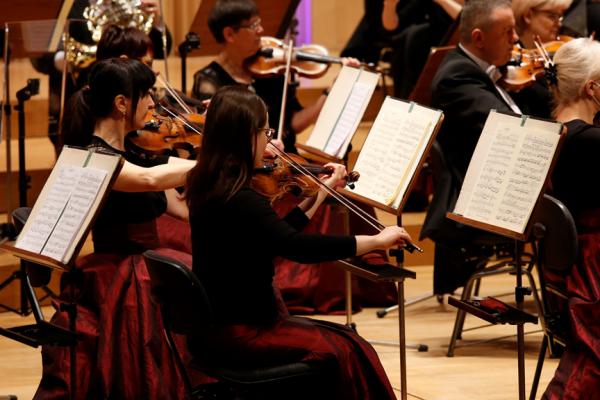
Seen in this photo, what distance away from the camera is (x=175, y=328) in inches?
110

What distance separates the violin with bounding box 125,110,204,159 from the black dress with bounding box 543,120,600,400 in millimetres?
1150

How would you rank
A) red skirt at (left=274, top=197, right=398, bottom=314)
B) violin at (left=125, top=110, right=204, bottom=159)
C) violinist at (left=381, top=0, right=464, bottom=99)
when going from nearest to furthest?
1. violin at (left=125, top=110, right=204, bottom=159)
2. red skirt at (left=274, top=197, right=398, bottom=314)
3. violinist at (left=381, top=0, right=464, bottom=99)

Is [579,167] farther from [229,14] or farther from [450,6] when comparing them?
[450,6]

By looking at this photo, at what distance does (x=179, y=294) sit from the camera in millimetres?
2686

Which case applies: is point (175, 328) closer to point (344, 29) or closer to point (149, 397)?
point (149, 397)

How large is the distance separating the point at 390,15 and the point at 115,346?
11.6 ft

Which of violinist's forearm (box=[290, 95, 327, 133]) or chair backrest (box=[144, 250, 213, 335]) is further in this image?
violinist's forearm (box=[290, 95, 327, 133])

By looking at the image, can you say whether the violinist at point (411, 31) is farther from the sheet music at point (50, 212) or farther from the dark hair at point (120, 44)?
the sheet music at point (50, 212)

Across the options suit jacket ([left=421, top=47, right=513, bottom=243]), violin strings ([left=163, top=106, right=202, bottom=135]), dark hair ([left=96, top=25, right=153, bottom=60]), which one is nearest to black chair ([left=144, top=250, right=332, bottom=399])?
violin strings ([left=163, top=106, right=202, bottom=135])

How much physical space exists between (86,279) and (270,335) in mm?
873

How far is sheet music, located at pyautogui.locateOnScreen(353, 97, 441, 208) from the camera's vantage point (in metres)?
3.33

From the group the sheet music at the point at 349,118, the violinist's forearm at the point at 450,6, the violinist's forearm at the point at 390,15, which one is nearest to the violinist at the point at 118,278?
the sheet music at the point at 349,118

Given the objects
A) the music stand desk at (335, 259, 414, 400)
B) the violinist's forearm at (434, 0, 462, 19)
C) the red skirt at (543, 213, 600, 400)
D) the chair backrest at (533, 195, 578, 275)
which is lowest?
the red skirt at (543, 213, 600, 400)

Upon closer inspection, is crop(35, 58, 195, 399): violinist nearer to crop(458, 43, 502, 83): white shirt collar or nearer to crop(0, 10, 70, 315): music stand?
crop(0, 10, 70, 315): music stand
